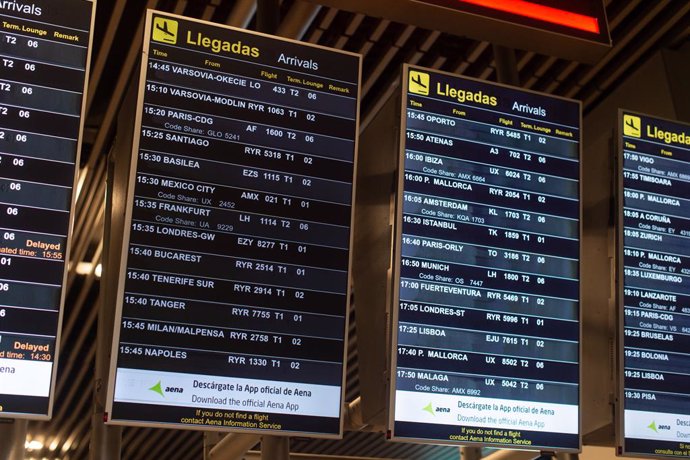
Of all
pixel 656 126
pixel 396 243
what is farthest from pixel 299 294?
pixel 656 126

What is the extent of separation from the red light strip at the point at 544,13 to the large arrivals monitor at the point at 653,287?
25.1 inches

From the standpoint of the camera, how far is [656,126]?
5.72 meters

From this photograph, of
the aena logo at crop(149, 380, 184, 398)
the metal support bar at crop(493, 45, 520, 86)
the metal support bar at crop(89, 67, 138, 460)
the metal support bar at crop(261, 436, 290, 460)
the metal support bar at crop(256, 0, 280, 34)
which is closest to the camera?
the aena logo at crop(149, 380, 184, 398)

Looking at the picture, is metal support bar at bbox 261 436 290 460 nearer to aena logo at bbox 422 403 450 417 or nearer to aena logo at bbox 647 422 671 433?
aena logo at bbox 422 403 450 417

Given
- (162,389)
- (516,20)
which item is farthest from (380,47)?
(162,389)

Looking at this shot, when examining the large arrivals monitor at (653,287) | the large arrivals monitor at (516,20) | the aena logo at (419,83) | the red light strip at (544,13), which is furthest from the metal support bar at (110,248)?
the large arrivals monitor at (653,287)

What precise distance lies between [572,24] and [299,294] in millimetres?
2121

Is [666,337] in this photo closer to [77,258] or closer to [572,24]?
[572,24]

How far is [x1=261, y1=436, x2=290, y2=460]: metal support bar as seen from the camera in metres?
4.69

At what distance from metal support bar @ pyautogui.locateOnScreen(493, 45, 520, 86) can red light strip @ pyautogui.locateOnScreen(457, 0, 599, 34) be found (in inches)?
27.5

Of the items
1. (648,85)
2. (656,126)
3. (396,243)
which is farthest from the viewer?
(648,85)

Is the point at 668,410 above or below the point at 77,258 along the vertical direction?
below

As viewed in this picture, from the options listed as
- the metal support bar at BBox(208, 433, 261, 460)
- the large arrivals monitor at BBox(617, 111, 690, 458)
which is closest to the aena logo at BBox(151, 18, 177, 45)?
the metal support bar at BBox(208, 433, 261, 460)

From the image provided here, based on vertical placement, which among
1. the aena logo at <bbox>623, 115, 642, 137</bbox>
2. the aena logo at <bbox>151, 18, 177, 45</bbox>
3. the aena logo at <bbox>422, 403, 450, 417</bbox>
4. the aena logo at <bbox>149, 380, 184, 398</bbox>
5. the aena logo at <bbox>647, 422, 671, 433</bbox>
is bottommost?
the aena logo at <bbox>647, 422, 671, 433</bbox>
